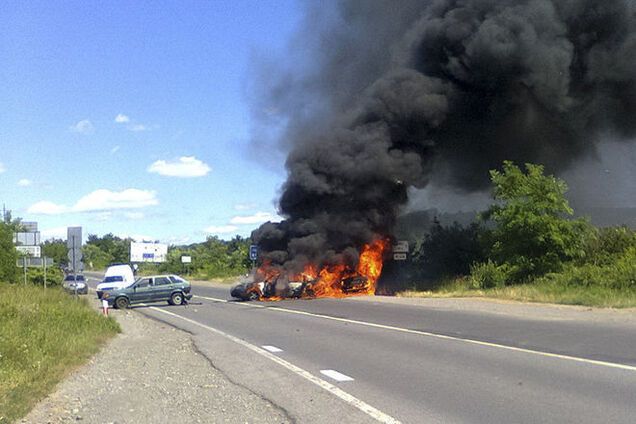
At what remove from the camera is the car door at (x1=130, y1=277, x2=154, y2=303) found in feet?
100

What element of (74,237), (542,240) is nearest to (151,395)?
(74,237)

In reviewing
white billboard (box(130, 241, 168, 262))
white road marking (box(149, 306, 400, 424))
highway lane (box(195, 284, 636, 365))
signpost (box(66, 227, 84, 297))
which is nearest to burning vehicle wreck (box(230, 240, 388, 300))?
highway lane (box(195, 284, 636, 365))

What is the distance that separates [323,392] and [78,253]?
18.7 m

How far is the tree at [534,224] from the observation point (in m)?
26.2

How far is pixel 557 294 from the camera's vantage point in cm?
2334

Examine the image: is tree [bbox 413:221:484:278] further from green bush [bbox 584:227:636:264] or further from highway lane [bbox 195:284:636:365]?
highway lane [bbox 195:284:636:365]

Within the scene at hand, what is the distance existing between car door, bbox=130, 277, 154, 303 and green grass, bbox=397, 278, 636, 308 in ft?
41.1

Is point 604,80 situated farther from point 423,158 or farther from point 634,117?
point 423,158

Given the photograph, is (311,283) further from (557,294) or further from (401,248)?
(557,294)

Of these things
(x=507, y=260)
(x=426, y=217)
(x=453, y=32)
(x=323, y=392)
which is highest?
(x=453, y=32)

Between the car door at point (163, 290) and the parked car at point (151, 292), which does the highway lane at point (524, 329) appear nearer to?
the parked car at point (151, 292)

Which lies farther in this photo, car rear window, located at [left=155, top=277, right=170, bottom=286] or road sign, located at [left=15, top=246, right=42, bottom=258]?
road sign, located at [left=15, top=246, right=42, bottom=258]

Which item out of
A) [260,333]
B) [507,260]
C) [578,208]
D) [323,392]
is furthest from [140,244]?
[323,392]

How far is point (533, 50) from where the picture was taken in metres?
32.8
